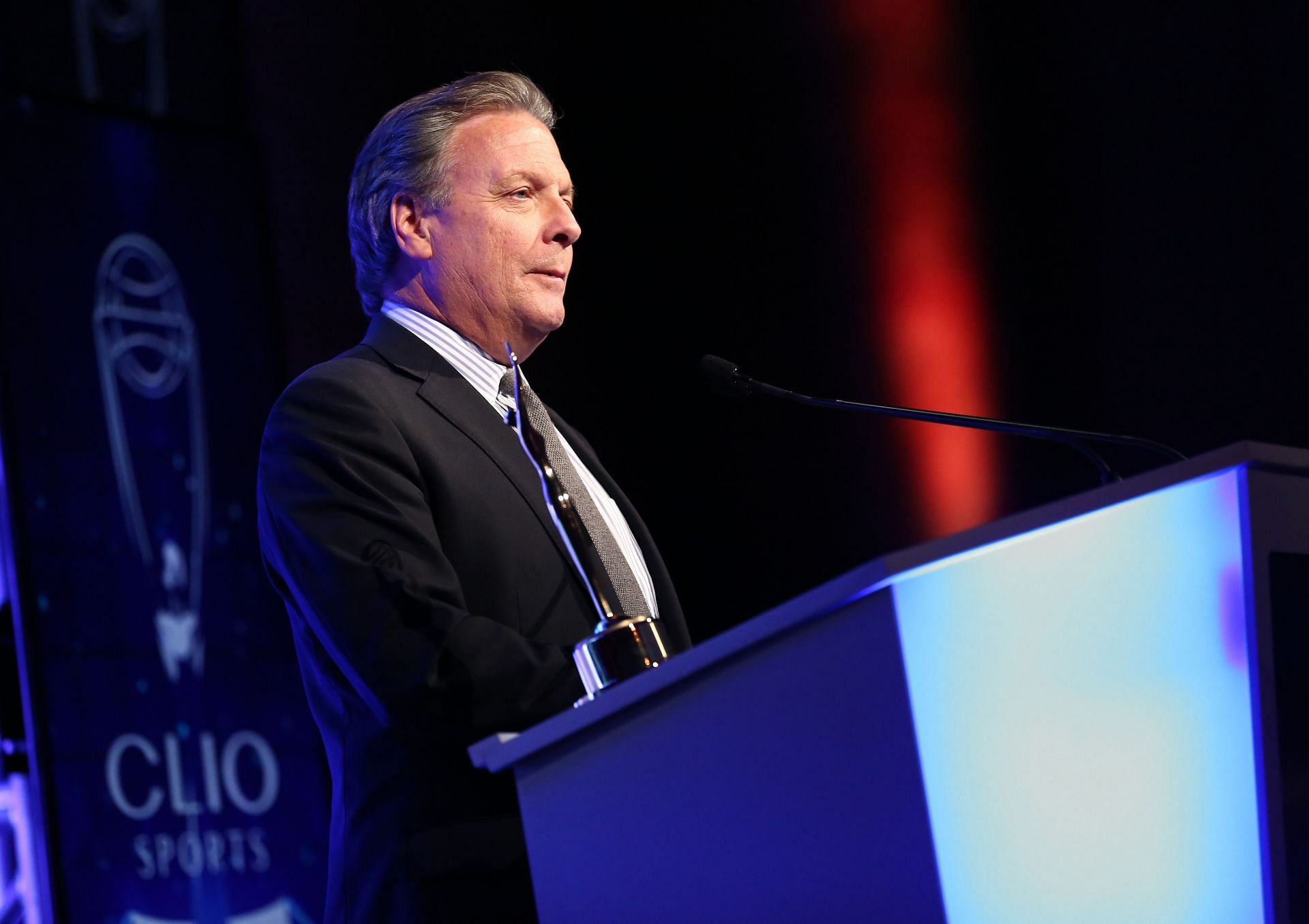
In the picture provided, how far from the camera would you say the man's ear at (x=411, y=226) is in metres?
1.87

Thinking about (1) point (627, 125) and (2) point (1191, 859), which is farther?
(1) point (627, 125)

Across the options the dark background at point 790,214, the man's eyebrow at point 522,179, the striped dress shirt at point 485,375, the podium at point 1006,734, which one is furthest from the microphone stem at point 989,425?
the dark background at point 790,214

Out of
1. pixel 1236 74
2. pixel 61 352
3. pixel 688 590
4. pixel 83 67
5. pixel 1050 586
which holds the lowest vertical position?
pixel 688 590

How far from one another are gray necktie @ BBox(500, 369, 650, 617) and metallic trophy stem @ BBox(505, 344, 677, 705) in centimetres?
15

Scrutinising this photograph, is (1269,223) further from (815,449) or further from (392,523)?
(392,523)

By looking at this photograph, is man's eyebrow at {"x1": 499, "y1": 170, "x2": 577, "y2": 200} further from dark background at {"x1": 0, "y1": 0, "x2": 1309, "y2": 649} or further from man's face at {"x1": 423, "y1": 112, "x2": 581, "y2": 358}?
dark background at {"x1": 0, "y1": 0, "x2": 1309, "y2": 649}

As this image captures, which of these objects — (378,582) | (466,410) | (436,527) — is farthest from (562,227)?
(378,582)

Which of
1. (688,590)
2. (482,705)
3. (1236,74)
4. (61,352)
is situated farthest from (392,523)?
(688,590)

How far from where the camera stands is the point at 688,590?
12.8ft

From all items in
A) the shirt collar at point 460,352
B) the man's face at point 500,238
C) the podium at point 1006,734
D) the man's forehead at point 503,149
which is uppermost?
the man's forehead at point 503,149

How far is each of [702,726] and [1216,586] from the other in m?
0.37

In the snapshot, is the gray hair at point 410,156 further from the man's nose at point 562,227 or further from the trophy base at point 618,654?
the trophy base at point 618,654

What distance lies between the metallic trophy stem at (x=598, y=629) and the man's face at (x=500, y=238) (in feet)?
1.65

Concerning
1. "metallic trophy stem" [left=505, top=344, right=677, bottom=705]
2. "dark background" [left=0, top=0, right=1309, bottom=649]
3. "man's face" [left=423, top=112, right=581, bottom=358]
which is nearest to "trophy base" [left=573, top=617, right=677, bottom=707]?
"metallic trophy stem" [left=505, top=344, right=677, bottom=705]
